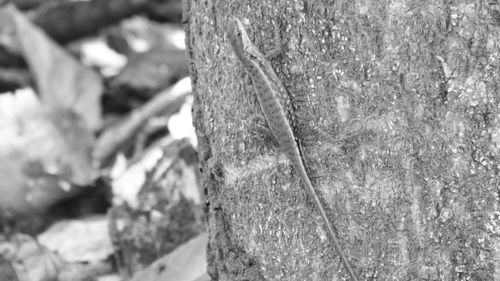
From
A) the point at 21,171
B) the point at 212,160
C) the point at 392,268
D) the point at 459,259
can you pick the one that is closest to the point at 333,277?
the point at 392,268

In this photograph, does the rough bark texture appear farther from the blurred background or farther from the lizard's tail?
the blurred background

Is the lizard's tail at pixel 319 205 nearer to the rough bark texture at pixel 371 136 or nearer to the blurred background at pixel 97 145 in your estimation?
the rough bark texture at pixel 371 136

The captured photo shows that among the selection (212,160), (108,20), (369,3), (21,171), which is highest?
(369,3)

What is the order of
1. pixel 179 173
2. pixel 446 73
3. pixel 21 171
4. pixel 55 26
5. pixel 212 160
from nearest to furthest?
pixel 446 73
pixel 212 160
pixel 179 173
pixel 21 171
pixel 55 26

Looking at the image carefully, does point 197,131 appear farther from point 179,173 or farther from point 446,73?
point 179,173

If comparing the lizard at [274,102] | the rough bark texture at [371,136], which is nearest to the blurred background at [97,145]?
the rough bark texture at [371,136]

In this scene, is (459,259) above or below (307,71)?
below

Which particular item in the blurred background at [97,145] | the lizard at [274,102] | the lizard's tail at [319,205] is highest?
the lizard at [274,102]
